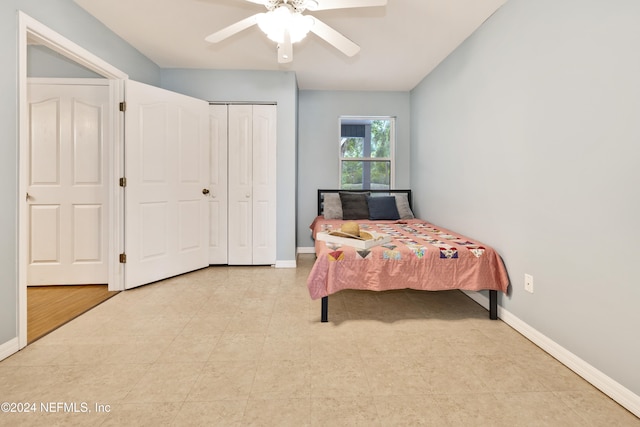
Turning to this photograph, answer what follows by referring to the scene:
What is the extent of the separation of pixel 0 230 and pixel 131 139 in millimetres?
1521

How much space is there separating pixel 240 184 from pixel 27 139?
204 centimetres

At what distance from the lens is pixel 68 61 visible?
129 inches

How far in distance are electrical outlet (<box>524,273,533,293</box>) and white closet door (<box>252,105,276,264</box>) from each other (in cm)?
271

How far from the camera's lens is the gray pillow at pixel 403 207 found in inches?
175

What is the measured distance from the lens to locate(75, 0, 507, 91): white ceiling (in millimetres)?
2596

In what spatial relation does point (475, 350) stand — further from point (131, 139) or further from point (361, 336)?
point (131, 139)

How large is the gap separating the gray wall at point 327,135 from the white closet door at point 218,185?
122cm

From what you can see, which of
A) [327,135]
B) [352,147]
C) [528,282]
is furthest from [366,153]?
[528,282]

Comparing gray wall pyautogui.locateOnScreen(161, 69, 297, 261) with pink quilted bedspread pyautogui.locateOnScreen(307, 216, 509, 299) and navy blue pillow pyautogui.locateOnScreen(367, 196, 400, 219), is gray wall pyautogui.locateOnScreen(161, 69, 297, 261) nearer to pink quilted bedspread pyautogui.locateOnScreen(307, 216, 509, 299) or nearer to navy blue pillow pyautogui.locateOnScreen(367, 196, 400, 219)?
navy blue pillow pyautogui.locateOnScreen(367, 196, 400, 219)

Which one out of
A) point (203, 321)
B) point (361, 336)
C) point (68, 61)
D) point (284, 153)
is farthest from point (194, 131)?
point (361, 336)

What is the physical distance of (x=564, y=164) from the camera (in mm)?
1916

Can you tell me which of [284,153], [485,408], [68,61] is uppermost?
[68,61]

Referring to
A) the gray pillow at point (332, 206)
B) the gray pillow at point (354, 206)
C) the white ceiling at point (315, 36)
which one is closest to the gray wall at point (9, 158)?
A: the white ceiling at point (315, 36)

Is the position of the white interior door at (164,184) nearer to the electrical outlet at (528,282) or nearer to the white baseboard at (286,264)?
the white baseboard at (286,264)
